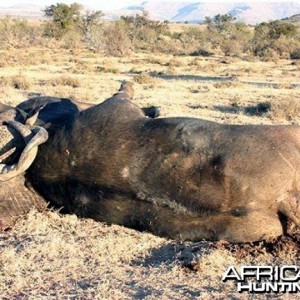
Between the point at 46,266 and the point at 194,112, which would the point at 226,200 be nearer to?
the point at 46,266

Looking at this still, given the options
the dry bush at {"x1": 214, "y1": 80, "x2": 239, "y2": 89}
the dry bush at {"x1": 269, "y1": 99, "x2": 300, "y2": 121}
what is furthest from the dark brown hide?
the dry bush at {"x1": 214, "y1": 80, "x2": 239, "y2": 89}

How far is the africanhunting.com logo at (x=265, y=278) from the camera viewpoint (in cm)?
411

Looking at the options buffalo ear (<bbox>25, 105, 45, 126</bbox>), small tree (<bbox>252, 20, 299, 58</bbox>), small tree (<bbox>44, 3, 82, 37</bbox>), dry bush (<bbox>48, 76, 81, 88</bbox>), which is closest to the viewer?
buffalo ear (<bbox>25, 105, 45, 126</bbox>)

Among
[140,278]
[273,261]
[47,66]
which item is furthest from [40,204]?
[47,66]

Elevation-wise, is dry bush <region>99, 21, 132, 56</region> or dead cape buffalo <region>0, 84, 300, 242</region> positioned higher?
dead cape buffalo <region>0, 84, 300, 242</region>

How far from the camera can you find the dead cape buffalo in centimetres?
464

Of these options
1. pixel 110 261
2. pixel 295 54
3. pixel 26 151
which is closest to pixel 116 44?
pixel 295 54

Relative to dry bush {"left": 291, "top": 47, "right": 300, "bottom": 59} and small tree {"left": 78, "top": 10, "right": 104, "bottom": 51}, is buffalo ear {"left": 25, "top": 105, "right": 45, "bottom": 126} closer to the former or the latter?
dry bush {"left": 291, "top": 47, "right": 300, "bottom": 59}

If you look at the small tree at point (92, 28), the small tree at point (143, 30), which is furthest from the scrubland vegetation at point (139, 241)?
the small tree at point (143, 30)

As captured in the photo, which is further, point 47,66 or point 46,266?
point 47,66

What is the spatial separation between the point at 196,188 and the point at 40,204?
1.81 metres

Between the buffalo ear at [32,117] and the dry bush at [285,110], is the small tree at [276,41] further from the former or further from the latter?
the buffalo ear at [32,117]

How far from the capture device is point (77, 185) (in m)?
5.23

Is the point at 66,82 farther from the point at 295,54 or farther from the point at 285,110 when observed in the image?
the point at 295,54
